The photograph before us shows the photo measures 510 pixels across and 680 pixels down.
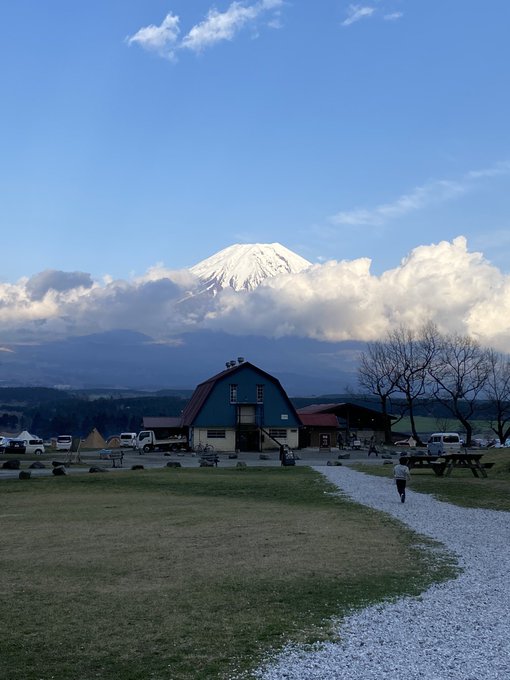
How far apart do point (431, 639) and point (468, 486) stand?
22566 mm

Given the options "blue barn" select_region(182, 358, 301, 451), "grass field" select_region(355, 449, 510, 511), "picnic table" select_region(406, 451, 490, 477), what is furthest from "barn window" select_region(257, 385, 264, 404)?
"picnic table" select_region(406, 451, 490, 477)

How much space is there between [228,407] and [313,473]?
35.5 meters

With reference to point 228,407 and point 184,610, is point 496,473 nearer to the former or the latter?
point 184,610

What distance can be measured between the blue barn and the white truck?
2380mm

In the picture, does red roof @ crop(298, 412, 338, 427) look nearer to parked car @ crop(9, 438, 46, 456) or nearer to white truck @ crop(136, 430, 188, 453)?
white truck @ crop(136, 430, 188, 453)

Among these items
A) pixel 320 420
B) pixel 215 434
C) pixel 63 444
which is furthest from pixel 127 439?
pixel 320 420

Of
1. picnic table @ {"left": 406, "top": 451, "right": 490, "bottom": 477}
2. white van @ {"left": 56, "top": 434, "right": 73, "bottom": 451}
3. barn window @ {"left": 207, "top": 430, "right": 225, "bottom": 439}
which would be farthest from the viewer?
white van @ {"left": 56, "top": 434, "right": 73, "bottom": 451}

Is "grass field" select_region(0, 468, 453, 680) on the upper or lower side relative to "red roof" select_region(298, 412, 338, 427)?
lower

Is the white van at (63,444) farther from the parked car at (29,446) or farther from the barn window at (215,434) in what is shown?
the barn window at (215,434)

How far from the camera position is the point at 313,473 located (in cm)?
3878

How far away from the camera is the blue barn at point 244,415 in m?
73.1

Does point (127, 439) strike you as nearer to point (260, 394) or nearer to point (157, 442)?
point (157, 442)

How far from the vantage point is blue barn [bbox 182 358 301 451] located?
73.1 m

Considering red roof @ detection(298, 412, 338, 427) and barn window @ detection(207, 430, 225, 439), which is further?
red roof @ detection(298, 412, 338, 427)
